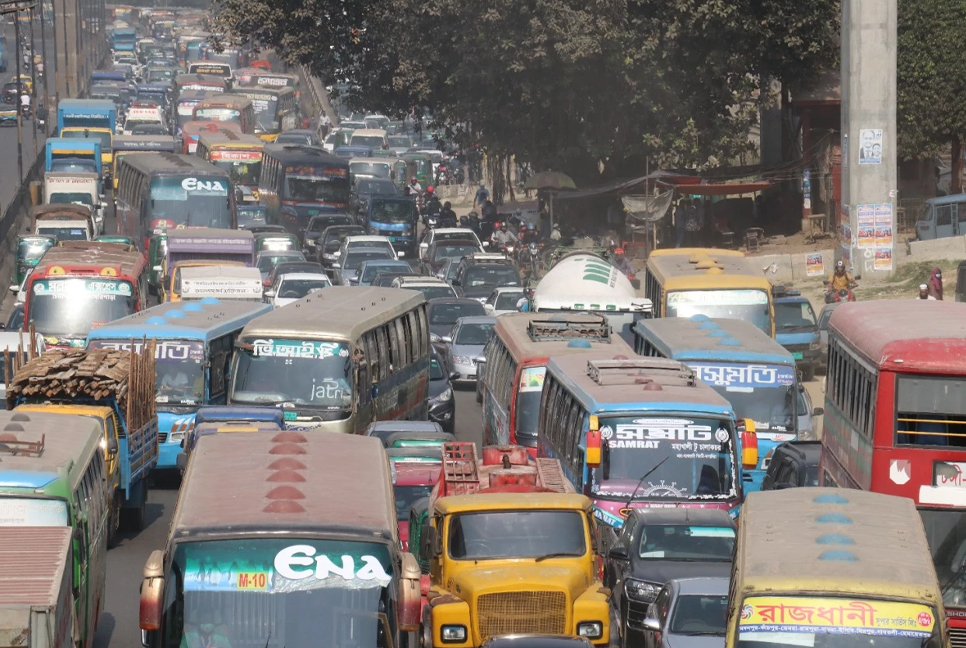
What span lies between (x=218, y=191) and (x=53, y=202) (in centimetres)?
1097

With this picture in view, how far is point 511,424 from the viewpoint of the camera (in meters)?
21.0

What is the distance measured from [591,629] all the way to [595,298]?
15423 mm

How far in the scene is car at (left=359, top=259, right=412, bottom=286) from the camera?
40406 millimetres

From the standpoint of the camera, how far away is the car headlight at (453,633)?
12547 mm

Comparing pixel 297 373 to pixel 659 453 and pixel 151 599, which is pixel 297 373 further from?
pixel 151 599

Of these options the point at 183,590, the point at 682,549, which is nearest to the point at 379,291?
the point at 682,549

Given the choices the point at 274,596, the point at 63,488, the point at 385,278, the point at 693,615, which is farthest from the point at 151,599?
the point at 385,278

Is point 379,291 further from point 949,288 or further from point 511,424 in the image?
point 949,288

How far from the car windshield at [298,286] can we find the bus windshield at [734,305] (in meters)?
11.0

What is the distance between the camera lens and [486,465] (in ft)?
49.1

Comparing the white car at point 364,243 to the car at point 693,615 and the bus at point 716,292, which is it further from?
the car at point 693,615

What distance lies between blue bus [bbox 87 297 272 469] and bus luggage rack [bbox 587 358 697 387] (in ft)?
22.1

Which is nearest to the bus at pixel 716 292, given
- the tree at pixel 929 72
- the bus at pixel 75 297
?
the bus at pixel 75 297

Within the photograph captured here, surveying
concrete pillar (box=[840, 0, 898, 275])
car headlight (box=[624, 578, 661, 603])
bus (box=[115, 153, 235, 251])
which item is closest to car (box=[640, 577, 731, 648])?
car headlight (box=[624, 578, 661, 603])
